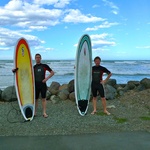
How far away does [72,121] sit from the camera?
21.9ft

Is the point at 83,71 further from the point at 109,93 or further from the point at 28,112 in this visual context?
the point at 109,93

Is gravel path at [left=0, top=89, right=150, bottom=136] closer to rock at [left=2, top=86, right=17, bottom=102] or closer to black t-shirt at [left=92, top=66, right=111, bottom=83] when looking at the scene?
rock at [left=2, top=86, right=17, bottom=102]

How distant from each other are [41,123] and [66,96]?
3.58 metres

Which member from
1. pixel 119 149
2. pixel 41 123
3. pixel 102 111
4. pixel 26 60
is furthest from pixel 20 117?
pixel 119 149

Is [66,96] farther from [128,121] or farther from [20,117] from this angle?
[128,121]

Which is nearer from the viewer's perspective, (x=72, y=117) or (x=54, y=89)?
(x=72, y=117)

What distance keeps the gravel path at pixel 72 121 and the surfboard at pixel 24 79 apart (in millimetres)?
328

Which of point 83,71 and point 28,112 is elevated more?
point 83,71

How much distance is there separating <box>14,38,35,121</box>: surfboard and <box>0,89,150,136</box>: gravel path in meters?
0.33

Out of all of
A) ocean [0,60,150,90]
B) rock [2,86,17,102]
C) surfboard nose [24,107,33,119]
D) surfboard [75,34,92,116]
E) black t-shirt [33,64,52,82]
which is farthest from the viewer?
ocean [0,60,150,90]

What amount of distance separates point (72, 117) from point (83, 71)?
5.20ft

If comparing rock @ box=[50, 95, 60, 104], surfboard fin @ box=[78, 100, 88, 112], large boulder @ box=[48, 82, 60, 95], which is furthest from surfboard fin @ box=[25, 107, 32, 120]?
large boulder @ box=[48, 82, 60, 95]

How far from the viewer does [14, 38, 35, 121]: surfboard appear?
6.98 m

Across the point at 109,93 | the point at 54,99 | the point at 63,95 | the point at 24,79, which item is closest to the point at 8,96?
the point at 54,99
